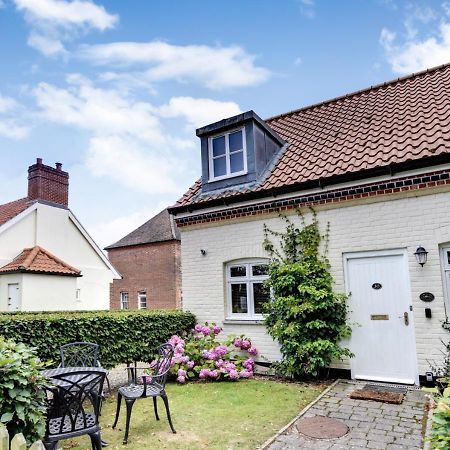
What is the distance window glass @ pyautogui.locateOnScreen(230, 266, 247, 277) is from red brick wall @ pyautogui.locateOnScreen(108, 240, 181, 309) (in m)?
15.7

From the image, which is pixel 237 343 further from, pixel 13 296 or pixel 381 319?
pixel 13 296

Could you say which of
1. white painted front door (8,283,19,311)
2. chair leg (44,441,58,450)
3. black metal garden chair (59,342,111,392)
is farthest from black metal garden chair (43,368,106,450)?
white painted front door (8,283,19,311)

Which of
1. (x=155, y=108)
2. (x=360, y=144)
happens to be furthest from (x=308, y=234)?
(x=155, y=108)

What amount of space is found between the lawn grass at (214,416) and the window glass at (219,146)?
5.83m

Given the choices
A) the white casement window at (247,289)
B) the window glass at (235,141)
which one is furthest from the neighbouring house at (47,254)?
the window glass at (235,141)

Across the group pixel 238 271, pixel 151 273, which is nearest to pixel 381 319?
pixel 238 271

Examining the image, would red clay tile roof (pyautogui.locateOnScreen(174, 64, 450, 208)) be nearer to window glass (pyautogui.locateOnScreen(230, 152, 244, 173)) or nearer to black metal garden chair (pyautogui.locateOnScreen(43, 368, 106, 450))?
window glass (pyautogui.locateOnScreen(230, 152, 244, 173))

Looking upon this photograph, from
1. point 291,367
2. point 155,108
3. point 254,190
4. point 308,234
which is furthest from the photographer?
point 155,108

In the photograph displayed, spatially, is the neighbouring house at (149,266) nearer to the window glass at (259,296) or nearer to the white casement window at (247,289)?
the white casement window at (247,289)

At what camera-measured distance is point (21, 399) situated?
3.27m

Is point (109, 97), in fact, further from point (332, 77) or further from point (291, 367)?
point (291, 367)

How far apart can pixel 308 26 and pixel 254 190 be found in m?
4.81

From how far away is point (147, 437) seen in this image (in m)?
4.91

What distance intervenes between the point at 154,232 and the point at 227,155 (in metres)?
17.5
